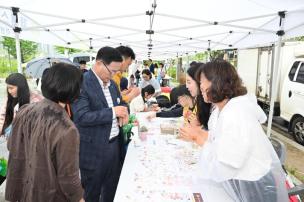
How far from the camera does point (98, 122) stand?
1.89m

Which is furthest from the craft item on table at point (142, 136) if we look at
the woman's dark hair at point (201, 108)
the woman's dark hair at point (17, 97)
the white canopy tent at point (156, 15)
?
the white canopy tent at point (156, 15)

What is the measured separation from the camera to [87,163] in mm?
2010

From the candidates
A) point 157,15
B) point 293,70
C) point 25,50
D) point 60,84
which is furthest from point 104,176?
point 25,50

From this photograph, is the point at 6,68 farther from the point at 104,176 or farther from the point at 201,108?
the point at 201,108

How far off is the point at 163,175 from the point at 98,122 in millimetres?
607

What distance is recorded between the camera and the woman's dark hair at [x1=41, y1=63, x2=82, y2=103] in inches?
51.0

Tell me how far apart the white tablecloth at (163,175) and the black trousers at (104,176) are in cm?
14

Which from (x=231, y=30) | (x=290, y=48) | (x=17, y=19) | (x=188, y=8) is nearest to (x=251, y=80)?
(x=290, y=48)

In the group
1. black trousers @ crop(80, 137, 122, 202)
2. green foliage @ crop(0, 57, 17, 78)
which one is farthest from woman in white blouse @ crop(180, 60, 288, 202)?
green foliage @ crop(0, 57, 17, 78)

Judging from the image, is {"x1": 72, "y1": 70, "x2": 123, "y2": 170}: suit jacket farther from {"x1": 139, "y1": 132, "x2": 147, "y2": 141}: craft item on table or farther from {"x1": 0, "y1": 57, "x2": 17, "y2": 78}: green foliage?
{"x1": 0, "y1": 57, "x2": 17, "y2": 78}: green foliage

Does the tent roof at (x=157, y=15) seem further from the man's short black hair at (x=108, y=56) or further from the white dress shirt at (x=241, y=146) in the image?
the white dress shirt at (x=241, y=146)

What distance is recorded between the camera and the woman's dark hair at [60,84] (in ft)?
4.25

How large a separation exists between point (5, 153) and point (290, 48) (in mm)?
6725

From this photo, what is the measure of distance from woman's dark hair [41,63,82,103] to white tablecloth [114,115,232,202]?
664mm
